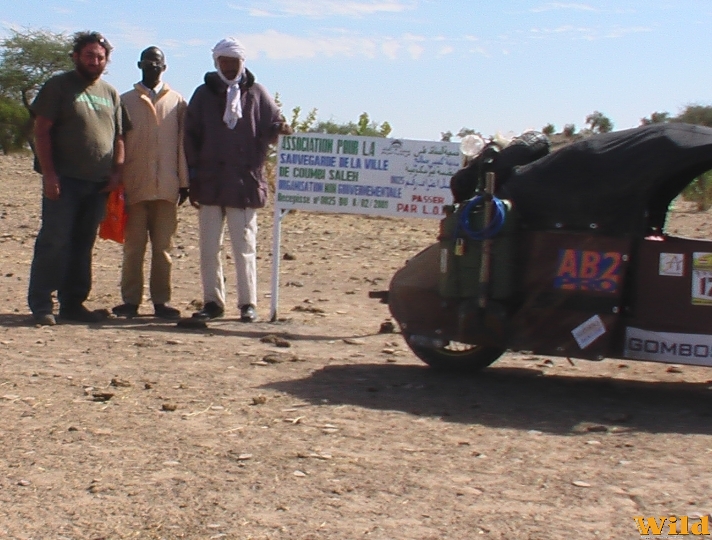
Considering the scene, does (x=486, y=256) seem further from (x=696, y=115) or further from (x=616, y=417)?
(x=696, y=115)

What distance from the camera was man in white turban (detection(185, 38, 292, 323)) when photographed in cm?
881

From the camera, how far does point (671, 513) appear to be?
4.55 metres

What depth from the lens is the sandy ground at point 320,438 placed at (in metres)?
4.49

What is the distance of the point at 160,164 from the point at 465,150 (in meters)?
2.80

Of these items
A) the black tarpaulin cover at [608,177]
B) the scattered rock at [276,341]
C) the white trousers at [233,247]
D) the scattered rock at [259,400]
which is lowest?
the scattered rock at [259,400]

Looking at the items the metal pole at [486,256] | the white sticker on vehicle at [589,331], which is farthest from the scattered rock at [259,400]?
the white sticker on vehicle at [589,331]

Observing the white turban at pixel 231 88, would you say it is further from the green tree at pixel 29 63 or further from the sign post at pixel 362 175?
the green tree at pixel 29 63

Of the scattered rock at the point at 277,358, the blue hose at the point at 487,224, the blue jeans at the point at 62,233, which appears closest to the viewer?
the blue hose at the point at 487,224

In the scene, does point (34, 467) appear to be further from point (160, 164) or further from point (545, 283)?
point (160, 164)

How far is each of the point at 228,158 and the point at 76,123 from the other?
3.79 feet

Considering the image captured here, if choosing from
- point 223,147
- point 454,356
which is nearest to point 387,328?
point 454,356

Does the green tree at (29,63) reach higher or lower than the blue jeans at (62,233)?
higher
